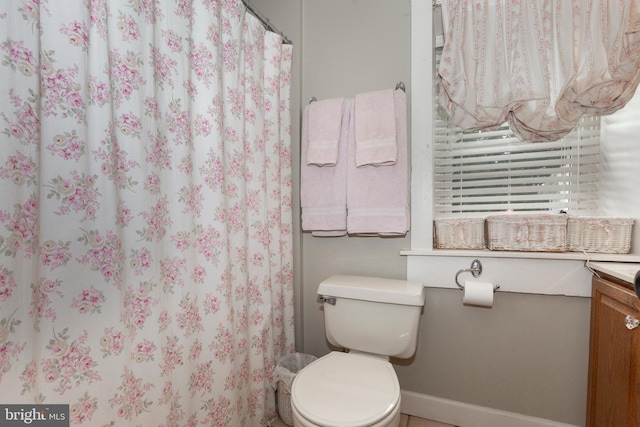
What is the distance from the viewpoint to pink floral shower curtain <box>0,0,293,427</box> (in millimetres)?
645

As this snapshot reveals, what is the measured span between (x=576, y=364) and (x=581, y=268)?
0.43 meters

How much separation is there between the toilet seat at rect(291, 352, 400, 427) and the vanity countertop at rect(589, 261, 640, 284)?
2.76 feet

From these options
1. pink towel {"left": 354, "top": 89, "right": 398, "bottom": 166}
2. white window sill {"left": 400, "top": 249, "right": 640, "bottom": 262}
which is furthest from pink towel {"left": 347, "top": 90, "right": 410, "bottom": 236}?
white window sill {"left": 400, "top": 249, "right": 640, "bottom": 262}

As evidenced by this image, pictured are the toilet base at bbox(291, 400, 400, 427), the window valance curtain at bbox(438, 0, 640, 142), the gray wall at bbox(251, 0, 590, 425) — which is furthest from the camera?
the gray wall at bbox(251, 0, 590, 425)

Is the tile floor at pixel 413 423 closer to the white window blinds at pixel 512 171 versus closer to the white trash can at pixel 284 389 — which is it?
the white trash can at pixel 284 389

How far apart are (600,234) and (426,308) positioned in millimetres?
804

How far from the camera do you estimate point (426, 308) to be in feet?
4.74

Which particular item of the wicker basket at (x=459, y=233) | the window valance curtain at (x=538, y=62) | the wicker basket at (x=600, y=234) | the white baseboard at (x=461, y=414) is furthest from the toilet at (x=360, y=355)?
the window valance curtain at (x=538, y=62)

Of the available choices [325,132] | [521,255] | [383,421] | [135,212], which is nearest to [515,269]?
[521,255]

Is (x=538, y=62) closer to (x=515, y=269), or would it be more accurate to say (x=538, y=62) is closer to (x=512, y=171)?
(x=512, y=171)

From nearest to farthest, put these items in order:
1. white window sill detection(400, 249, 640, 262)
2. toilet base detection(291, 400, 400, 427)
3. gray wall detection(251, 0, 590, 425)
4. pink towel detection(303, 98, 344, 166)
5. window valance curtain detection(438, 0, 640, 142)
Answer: toilet base detection(291, 400, 400, 427) < window valance curtain detection(438, 0, 640, 142) < white window sill detection(400, 249, 640, 262) < gray wall detection(251, 0, 590, 425) < pink towel detection(303, 98, 344, 166)

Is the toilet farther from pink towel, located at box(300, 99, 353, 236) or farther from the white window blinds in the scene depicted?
the white window blinds

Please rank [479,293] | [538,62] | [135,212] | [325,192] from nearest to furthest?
[135,212], [538,62], [479,293], [325,192]

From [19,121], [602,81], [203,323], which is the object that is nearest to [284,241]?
[203,323]
